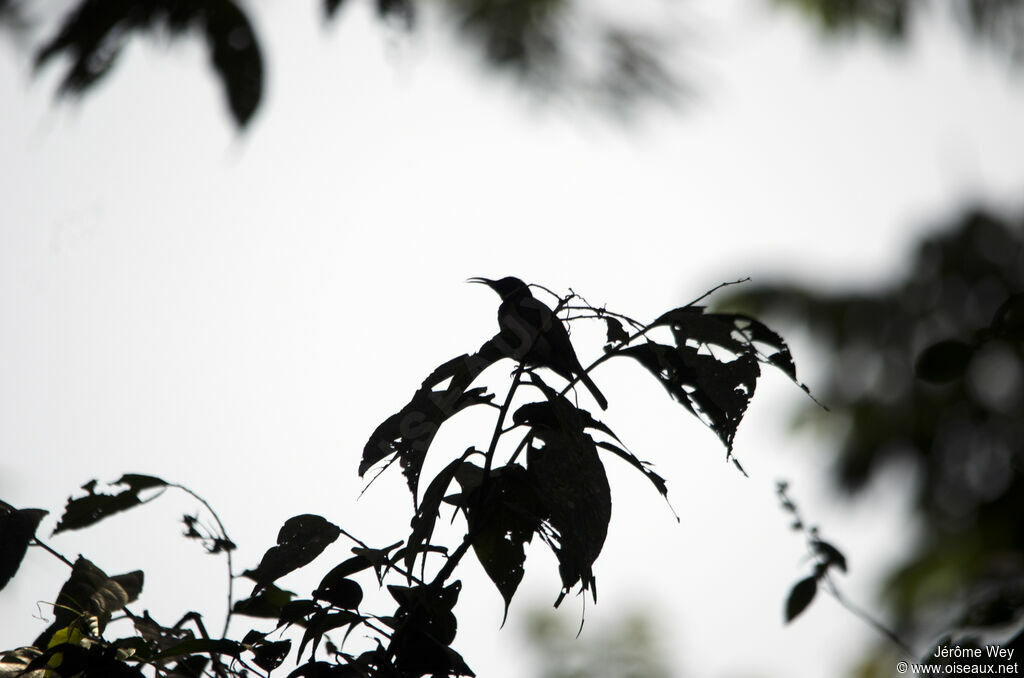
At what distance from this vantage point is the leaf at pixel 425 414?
1.08m

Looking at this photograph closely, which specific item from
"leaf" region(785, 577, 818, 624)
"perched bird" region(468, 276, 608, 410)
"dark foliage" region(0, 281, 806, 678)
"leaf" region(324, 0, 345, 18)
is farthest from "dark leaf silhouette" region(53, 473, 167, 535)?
"leaf" region(785, 577, 818, 624)

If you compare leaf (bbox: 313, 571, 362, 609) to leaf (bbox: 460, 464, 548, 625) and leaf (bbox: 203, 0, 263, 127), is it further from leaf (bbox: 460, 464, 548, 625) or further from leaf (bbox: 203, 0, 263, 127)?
leaf (bbox: 203, 0, 263, 127)

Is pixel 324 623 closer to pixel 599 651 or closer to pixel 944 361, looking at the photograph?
pixel 944 361

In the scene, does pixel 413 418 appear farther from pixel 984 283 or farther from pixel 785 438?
pixel 785 438

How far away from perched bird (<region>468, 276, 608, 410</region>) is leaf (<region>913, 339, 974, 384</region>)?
0.59 metres

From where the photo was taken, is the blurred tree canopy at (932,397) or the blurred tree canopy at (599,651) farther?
the blurred tree canopy at (599,651)

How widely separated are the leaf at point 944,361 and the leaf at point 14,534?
1.43 metres

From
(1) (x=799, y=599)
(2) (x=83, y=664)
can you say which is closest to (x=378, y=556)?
(2) (x=83, y=664)

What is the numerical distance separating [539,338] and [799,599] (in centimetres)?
94

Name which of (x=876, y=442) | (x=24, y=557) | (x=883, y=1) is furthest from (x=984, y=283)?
(x=24, y=557)

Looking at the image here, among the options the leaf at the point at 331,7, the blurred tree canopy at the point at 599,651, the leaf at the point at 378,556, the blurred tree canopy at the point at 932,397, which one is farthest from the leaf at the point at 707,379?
the blurred tree canopy at the point at 599,651

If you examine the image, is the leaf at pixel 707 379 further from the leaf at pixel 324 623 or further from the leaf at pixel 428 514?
the leaf at pixel 324 623

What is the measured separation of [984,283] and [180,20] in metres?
5.89

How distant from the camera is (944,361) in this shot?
4.66 feet
